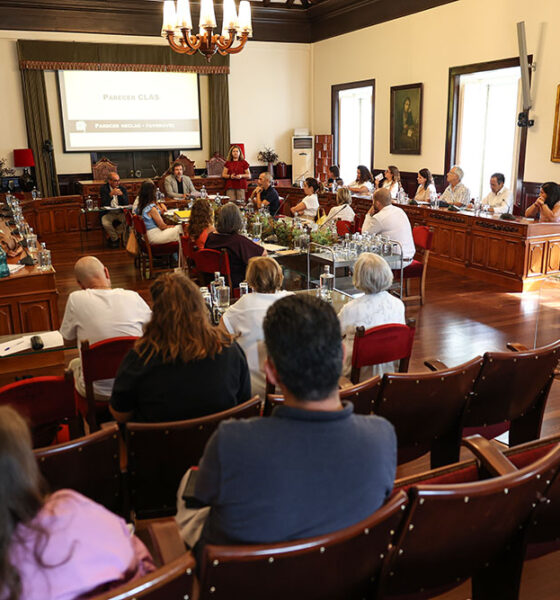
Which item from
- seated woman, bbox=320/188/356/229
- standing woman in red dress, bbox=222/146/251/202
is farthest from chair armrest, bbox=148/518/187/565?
standing woman in red dress, bbox=222/146/251/202

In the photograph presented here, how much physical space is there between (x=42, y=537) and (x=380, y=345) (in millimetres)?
2254

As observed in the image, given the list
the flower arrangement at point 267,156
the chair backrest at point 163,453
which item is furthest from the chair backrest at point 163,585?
the flower arrangement at point 267,156

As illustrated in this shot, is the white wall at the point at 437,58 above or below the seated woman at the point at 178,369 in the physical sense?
above

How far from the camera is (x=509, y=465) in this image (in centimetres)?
188

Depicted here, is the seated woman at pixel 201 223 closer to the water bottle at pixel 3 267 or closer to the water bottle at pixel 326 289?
the water bottle at pixel 3 267

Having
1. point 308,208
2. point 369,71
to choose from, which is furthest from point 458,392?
point 369,71

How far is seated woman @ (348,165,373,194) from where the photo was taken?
1076 centimetres

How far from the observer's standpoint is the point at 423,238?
6746 millimetres

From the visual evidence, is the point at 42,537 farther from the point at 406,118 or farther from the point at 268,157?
the point at 268,157

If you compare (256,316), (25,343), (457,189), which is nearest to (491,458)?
(256,316)

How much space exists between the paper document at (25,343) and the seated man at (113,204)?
7.18 meters

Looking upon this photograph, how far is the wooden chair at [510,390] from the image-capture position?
9.04 ft

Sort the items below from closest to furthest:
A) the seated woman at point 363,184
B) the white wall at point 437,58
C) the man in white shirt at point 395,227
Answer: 1. the man in white shirt at point 395,227
2. the white wall at point 437,58
3. the seated woman at point 363,184

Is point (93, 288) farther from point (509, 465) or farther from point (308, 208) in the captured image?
point (308, 208)
